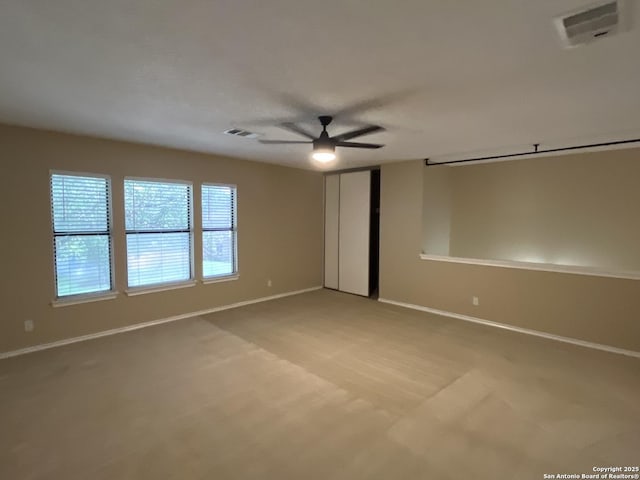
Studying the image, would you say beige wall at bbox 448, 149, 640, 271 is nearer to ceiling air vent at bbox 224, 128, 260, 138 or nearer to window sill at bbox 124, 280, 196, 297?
ceiling air vent at bbox 224, 128, 260, 138

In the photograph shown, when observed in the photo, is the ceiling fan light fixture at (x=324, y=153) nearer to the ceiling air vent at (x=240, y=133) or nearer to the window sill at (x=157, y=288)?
the ceiling air vent at (x=240, y=133)

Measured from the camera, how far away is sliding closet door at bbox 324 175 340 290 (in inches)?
262

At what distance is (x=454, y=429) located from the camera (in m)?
2.40

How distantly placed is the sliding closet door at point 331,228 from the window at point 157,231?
2.82m

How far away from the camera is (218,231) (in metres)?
5.29

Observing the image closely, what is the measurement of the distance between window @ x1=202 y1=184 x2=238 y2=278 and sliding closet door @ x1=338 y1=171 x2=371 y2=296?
84.9 inches

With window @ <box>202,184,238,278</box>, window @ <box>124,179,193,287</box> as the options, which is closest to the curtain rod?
window @ <box>202,184,238,278</box>

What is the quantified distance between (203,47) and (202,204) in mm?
3444

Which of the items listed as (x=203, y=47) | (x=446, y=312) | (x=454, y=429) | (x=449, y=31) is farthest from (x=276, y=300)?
(x=449, y=31)

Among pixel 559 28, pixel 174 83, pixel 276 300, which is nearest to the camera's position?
pixel 559 28

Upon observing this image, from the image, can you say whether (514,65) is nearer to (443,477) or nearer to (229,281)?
(443,477)

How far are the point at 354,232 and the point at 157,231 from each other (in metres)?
3.41

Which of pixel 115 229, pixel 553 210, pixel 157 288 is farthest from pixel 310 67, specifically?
pixel 553 210

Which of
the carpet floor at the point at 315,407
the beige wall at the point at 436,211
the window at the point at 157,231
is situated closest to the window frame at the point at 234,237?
the window at the point at 157,231
